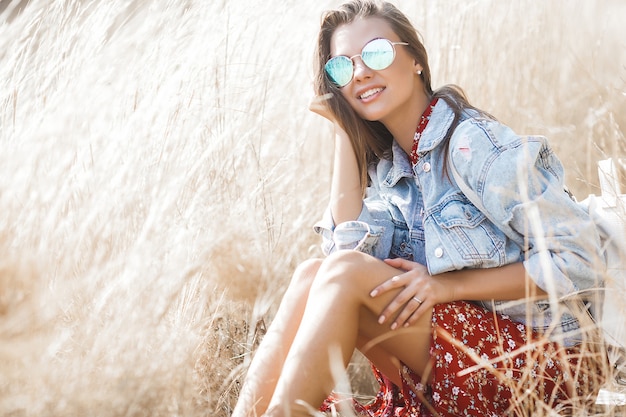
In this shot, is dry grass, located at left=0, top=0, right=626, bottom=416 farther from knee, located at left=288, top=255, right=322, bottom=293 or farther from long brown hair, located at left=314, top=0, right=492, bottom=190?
long brown hair, located at left=314, top=0, right=492, bottom=190

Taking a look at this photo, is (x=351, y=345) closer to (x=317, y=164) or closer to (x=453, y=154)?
(x=453, y=154)

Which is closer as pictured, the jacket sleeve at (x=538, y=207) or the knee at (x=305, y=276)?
the jacket sleeve at (x=538, y=207)

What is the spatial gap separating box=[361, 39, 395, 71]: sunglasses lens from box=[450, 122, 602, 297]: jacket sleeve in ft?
1.11

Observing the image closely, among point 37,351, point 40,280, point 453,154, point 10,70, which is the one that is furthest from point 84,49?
point 453,154

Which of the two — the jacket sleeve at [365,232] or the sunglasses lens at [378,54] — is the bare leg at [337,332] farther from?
the sunglasses lens at [378,54]

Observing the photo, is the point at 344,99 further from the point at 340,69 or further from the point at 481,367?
the point at 481,367

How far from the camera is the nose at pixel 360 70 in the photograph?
2.14 meters

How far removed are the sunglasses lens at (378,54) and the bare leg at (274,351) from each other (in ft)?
1.86

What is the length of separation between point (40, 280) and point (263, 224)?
0.71 meters

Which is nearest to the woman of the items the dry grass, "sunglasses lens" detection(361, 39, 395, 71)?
"sunglasses lens" detection(361, 39, 395, 71)

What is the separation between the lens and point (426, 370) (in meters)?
1.72

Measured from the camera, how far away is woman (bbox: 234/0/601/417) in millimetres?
1729

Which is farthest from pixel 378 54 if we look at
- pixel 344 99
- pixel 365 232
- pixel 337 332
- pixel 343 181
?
pixel 337 332

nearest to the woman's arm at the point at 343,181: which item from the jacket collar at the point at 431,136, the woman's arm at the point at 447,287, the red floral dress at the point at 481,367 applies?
the jacket collar at the point at 431,136
